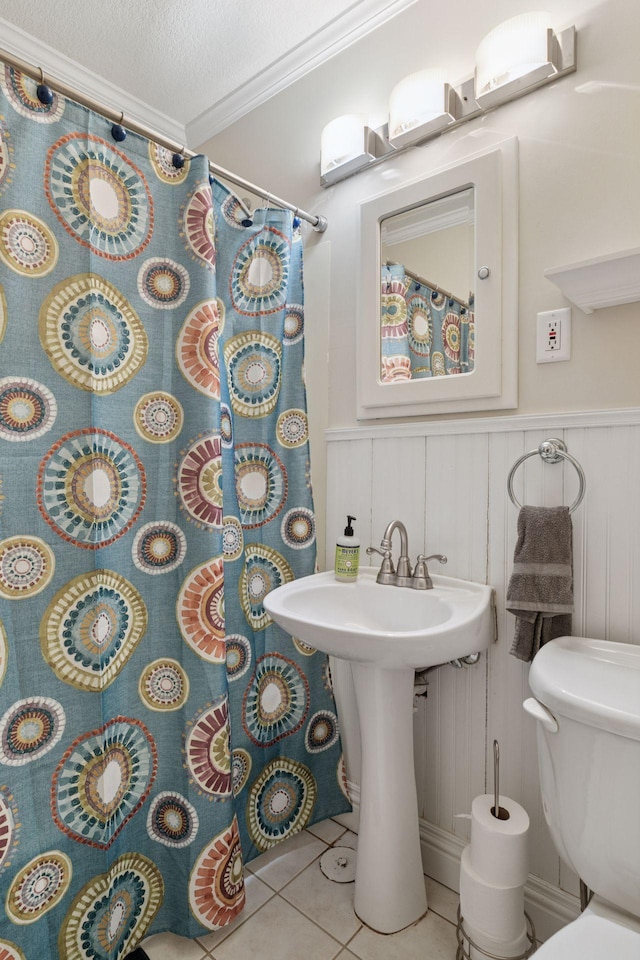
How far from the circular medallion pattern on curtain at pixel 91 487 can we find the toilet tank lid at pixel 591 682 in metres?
0.95

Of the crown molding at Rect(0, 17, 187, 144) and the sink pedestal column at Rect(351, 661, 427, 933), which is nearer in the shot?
the sink pedestal column at Rect(351, 661, 427, 933)

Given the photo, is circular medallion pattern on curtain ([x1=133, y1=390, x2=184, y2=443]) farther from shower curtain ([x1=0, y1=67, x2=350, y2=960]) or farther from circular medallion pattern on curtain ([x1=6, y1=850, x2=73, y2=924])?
circular medallion pattern on curtain ([x1=6, y1=850, x2=73, y2=924])

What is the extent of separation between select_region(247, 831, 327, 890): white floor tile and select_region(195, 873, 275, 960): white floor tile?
0.06ft

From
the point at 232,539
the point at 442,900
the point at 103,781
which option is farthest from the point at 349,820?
the point at 232,539

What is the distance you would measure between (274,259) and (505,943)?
1.81 m

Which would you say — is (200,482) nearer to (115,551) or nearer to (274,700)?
(115,551)

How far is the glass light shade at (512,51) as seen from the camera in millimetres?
1210

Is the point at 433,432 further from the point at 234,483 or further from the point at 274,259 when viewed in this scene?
the point at 274,259

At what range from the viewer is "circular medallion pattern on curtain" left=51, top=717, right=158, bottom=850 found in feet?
3.73

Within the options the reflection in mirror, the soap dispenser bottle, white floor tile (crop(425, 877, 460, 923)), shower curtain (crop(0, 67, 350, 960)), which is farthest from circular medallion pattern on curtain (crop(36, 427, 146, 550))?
white floor tile (crop(425, 877, 460, 923))

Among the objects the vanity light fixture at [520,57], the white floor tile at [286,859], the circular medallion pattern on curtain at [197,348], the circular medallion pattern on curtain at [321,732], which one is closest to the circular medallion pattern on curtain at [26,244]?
the circular medallion pattern on curtain at [197,348]

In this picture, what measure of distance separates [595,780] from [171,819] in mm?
954

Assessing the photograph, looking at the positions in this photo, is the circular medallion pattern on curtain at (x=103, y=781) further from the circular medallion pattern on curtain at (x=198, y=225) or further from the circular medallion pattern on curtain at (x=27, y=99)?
the circular medallion pattern on curtain at (x=27, y=99)

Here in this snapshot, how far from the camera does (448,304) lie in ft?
4.74
